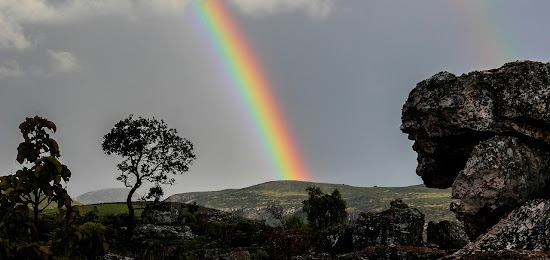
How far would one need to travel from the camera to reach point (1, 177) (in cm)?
643

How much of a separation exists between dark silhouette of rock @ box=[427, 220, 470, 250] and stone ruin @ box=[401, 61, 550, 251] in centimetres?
1460

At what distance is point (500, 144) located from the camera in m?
14.5

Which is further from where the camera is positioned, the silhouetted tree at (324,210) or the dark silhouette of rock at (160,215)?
the silhouetted tree at (324,210)

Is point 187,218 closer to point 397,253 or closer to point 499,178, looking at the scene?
point 397,253

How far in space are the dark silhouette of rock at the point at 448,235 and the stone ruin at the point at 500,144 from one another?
47.9 ft

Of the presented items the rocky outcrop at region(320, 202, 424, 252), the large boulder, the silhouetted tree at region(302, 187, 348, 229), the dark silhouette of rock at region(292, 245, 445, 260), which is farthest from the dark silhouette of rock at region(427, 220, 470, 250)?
the silhouetted tree at region(302, 187, 348, 229)

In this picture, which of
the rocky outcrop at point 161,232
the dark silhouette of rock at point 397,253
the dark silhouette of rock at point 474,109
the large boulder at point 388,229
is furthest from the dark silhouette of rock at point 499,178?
the rocky outcrop at point 161,232

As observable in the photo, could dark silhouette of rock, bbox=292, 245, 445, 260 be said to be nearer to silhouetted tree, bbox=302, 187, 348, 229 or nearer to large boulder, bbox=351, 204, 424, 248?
large boulder, bbox=351, 204, 424, 248

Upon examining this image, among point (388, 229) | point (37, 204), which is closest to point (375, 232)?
point (388, 229)

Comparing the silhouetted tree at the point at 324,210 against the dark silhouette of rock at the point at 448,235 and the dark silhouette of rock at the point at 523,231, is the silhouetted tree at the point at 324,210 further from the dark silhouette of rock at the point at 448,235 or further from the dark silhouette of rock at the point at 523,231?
the dark silhouette of rock at the point at 523,231

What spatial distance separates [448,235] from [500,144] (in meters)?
17.7

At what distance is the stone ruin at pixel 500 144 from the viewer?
43.8 feet

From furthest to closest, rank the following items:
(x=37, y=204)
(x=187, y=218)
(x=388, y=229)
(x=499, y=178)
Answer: (x=187, y=218)
(x=388, y=229)
(x=499, y=178)
(x=37, y=204)

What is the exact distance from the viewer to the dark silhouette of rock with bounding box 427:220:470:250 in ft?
95.0
